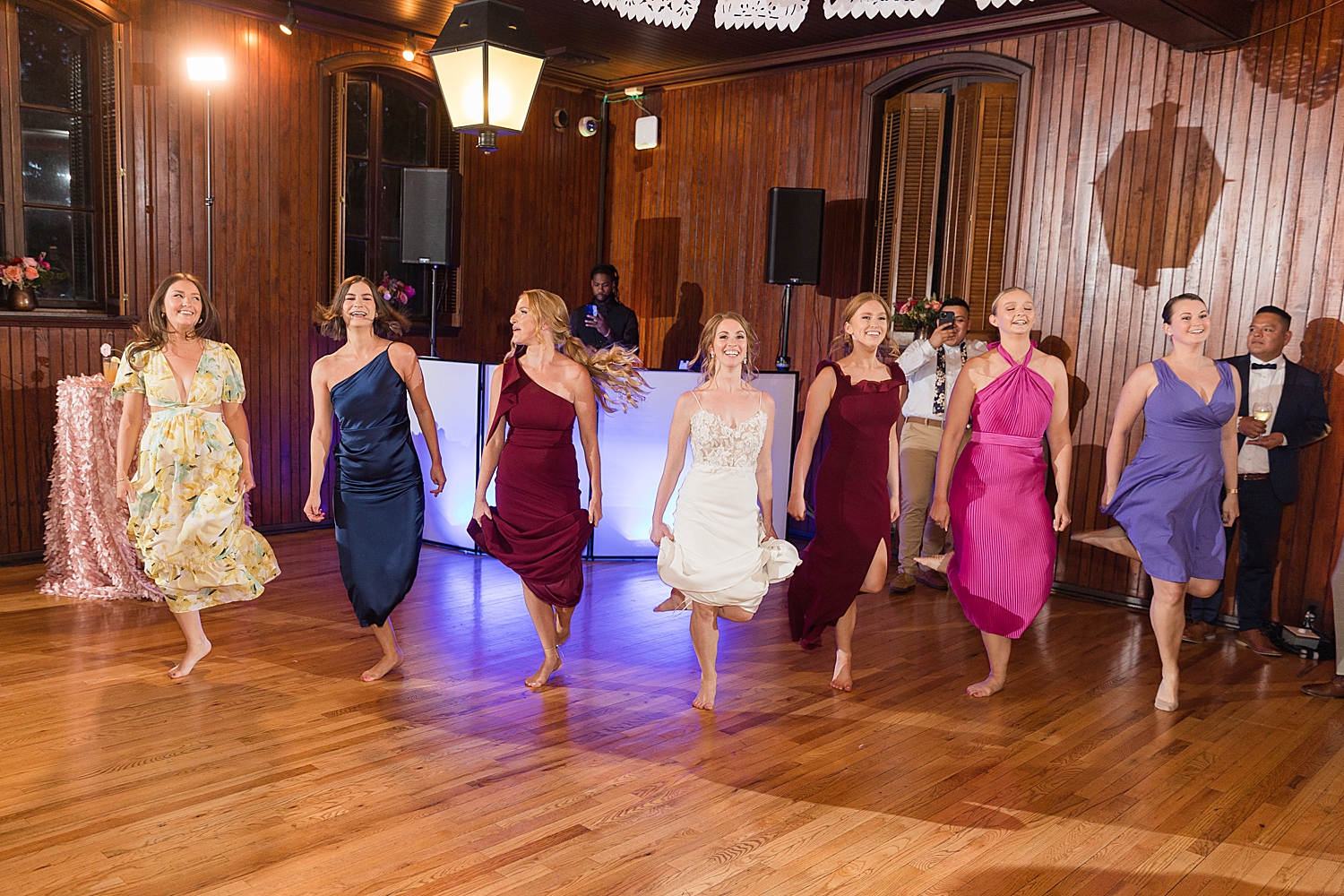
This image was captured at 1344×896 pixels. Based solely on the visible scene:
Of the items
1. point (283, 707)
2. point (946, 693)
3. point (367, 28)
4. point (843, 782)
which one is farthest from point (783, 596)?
point (367, 28)

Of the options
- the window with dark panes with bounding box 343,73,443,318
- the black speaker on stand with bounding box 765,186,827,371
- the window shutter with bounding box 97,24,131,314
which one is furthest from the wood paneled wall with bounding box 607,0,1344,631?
the window shutter with bounding box 97,24,131,314

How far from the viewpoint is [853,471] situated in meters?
4.31

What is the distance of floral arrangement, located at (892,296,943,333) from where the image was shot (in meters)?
6.26

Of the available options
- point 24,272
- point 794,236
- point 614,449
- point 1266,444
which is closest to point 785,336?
point 794,236

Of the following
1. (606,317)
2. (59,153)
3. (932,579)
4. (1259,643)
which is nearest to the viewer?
(1259,643)

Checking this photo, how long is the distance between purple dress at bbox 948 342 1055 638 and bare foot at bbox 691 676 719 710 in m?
1.24

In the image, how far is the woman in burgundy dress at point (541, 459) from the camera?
4.21 meters

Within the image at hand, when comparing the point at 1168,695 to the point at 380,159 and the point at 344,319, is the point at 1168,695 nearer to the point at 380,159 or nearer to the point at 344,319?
the point at 344,319

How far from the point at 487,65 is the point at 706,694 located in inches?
99.6

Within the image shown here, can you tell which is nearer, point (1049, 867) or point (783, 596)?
point (1049, 867)

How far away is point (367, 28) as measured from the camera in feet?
24.4

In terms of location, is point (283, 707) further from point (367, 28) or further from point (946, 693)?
point (367, 28)

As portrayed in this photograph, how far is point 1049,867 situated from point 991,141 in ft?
16.5

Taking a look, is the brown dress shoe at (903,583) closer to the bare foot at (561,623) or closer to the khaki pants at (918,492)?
the khaki pants at (918,492)
